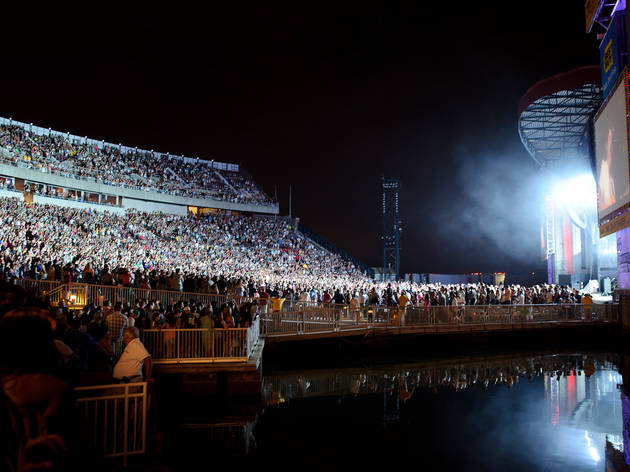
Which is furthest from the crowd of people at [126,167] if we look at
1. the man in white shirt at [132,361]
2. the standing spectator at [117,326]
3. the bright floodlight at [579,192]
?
the man in white shirt at [132,361]

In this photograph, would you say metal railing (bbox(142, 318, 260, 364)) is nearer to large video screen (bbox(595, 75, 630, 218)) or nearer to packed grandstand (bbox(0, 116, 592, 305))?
packed grandstand (bbox(0, 116, 592, 305))


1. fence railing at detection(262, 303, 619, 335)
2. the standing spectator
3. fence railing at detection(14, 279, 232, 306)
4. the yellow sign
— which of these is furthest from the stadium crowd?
the standing spectator

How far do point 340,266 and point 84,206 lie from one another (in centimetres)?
2187

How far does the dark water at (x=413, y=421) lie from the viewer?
9641mm

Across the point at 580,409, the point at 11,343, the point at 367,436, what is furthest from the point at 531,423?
the point at 11,343

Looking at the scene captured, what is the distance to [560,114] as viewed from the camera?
36750 mm

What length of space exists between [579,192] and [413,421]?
1243 inches

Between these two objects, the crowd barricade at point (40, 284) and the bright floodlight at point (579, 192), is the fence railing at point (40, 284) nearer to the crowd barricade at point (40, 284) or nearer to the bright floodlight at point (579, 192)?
the crowd barricade at point (40, 284)

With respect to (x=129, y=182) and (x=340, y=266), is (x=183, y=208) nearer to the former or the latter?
(x=129, y=182)

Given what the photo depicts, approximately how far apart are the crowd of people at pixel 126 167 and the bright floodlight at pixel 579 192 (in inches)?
1195

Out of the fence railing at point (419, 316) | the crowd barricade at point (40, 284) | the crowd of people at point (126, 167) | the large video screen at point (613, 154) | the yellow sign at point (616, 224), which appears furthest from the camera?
the crowd of people at point (126, 167)

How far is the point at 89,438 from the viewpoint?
6875mm

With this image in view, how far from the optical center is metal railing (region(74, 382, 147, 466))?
6715mm

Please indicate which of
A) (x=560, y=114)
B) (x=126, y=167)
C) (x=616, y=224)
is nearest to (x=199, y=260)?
(x=126, y=167)
